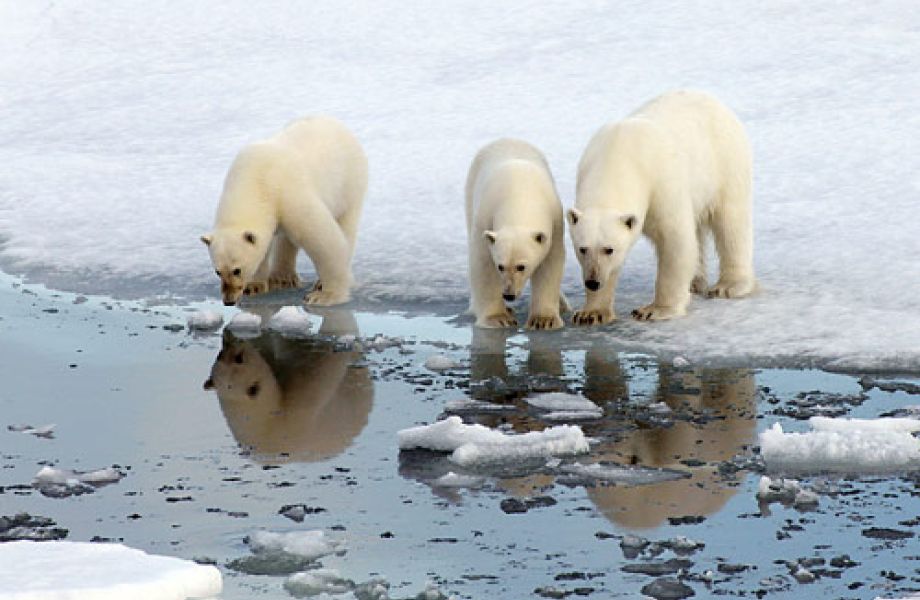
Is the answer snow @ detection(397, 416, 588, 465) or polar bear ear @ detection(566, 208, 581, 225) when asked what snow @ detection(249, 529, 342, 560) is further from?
polar bear ear @ detection(566, 208, 581, 225)

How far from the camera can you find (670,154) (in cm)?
757

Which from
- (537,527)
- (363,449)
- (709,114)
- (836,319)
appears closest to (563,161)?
(709,114)

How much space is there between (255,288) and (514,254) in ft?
5.98

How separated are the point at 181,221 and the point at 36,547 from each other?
6480mm

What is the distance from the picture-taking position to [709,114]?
8141 mm

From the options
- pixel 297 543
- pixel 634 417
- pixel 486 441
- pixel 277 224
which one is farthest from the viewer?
pixel 277 224

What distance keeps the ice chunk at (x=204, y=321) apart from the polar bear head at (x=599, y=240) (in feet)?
5.47

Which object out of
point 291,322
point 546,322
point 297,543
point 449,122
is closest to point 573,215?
point 546,322

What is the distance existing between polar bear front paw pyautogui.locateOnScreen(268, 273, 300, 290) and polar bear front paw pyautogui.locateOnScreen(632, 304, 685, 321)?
6.74 feet

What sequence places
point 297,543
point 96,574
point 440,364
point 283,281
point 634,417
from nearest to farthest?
1. point 96,574
2. point 297,543
3. point 634,417
4. point 440,364
5. point 283,281

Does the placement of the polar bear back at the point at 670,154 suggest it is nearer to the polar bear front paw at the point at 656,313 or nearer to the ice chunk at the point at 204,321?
the polar bear front paw at the point at 656,313

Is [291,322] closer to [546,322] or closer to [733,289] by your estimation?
[546,322]

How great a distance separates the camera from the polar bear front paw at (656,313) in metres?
7.48

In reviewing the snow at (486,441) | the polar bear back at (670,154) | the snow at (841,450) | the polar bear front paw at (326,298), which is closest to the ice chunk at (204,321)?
the polar bear front paw at (326,298)
